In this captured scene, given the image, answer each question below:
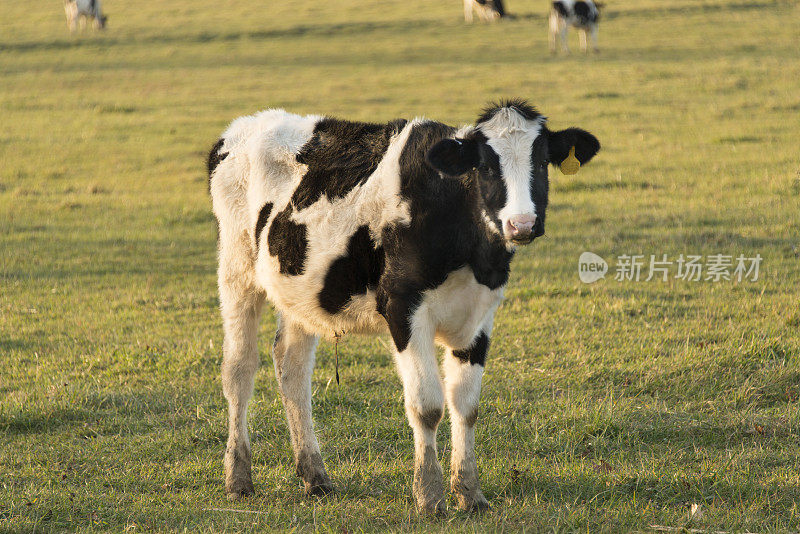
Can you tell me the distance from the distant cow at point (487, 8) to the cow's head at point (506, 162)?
3052 centimetres

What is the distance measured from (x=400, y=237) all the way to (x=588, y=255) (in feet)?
21.7

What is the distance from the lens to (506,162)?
525 cm

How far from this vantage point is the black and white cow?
5355 mm

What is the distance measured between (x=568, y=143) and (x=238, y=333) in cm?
248

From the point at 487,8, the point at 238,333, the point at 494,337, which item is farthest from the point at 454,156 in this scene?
the point at 487,8

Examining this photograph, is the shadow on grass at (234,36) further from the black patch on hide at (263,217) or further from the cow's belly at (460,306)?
the cow's belly at (460,306)

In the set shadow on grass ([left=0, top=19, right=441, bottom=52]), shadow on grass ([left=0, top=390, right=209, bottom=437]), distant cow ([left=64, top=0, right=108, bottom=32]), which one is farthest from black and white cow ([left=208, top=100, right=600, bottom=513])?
distant cow ([left=64, top=0, right=108, bottom=32])

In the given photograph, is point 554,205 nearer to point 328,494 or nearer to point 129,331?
point 129,331

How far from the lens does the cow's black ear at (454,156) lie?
17.2 ft

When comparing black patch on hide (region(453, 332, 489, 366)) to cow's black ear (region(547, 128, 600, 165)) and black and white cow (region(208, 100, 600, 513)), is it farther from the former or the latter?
cow's black ear (region(547, 128, 600, 165))

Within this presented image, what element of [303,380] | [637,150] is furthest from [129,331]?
[637,150]

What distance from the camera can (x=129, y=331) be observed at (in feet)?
32.0

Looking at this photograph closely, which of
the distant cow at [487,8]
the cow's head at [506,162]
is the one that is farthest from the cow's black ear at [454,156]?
the distant cow at [487,8]

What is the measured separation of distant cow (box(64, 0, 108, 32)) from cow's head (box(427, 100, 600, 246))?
33.1 metres
